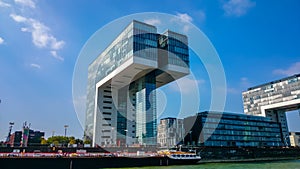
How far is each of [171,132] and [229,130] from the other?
25612 mm

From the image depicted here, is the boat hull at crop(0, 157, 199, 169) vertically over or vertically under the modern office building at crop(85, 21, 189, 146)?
under

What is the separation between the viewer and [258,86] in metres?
109

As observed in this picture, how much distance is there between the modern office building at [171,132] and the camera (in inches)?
3637

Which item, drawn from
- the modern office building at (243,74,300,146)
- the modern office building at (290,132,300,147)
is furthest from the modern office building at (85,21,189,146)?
the modern office building at (290,132,300,147)

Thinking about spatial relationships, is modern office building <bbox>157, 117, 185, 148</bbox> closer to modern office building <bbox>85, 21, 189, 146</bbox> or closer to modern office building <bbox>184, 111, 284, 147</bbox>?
modern office building <bbox>184, 111, 284, 147</bbox>

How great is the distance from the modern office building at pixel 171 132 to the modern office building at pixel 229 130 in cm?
592

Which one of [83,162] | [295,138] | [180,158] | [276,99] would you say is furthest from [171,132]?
[295,138]

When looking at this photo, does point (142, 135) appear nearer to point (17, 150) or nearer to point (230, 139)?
point (17, 150)

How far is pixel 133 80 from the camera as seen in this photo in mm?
69625

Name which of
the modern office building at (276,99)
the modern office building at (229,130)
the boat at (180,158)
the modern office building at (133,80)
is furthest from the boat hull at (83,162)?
the modern office building at (276,99)

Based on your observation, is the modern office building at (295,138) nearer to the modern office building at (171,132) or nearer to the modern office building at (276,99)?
the modern office building at (276,99)

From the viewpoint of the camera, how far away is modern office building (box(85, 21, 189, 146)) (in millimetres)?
60000

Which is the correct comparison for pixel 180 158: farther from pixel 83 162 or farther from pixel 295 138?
pixel 295 138

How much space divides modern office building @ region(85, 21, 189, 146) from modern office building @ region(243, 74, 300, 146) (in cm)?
5196
